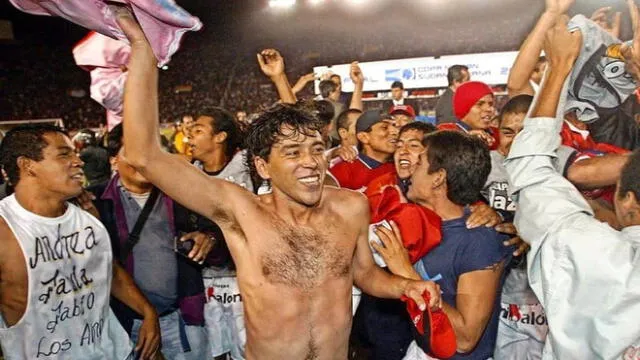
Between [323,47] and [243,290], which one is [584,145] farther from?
[323,47]

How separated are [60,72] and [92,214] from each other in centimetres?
2411

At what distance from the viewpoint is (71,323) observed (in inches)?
115

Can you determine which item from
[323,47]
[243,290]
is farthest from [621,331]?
[323,47]

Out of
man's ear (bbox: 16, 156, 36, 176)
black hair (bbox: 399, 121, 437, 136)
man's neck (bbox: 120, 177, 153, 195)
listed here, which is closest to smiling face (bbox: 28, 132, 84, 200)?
man's ear (bbox: 16, 156, 36, 176)

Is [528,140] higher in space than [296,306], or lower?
higher

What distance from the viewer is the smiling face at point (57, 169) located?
296 centimetres

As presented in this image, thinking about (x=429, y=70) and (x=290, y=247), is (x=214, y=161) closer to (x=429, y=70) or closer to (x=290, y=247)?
(x=290, y=247)

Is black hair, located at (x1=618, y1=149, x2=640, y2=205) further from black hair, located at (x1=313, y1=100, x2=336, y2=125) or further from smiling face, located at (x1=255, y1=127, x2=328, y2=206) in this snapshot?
black hair, located at (x1=313, y1=100, x2=336, y2=125)

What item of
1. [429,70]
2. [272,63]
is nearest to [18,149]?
[272,63]

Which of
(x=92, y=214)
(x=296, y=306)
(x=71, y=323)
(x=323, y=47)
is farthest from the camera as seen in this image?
(x=323, y=47)

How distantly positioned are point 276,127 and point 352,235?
0.61 meters

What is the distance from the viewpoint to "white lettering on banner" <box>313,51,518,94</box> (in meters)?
15.9

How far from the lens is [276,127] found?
2568 mm

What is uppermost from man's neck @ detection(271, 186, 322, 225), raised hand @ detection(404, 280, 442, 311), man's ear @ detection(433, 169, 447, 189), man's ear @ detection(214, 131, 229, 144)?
man's ear @ detection(214, 131, 229, 144)
